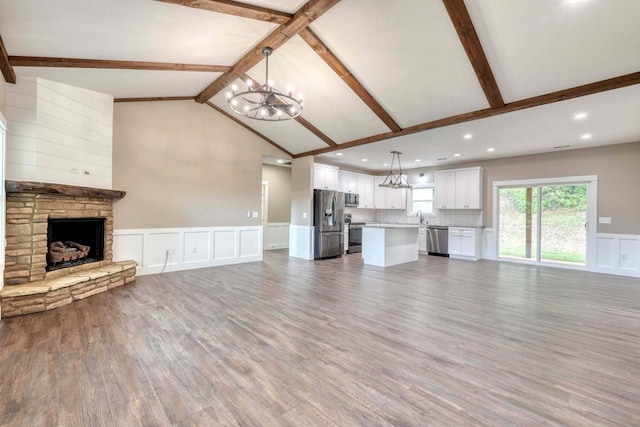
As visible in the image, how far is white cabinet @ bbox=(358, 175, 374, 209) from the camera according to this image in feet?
30.8

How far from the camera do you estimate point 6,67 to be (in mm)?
3422

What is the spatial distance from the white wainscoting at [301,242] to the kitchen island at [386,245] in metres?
1.44

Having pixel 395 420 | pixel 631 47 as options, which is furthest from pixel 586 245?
pixel 395 420

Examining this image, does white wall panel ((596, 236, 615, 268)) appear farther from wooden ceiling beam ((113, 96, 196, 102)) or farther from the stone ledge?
the stone ledge

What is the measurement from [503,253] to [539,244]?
2.70 ft

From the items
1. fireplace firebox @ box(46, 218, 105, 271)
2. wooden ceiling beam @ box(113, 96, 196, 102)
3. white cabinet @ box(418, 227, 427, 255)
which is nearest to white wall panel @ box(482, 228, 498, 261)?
white cabinet @ box(418, 227, 427, 255)

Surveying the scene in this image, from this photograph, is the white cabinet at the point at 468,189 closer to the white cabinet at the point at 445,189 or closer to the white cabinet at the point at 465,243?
the white cabinet at the point at 445,189

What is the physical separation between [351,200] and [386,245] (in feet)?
8.92

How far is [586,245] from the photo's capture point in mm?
6234

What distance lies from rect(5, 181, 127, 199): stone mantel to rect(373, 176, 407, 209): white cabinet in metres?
7.40

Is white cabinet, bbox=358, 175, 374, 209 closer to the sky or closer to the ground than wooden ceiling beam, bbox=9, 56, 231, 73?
closer to the ground

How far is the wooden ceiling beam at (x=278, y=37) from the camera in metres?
3.25

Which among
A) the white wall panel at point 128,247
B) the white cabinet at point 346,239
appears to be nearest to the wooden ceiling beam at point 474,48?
the white cabinet at point 346,239

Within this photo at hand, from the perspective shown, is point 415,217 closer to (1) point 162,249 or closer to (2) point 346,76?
(2) point 346,76
